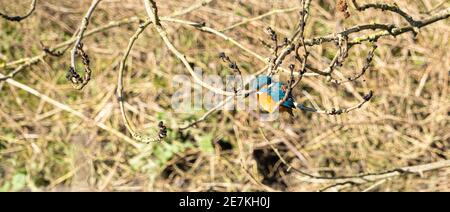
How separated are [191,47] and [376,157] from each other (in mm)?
1592

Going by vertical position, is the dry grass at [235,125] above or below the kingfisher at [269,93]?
above

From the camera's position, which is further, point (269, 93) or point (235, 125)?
point (235, 125)

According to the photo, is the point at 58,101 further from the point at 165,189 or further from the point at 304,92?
the point at 304,92

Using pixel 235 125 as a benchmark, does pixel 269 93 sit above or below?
below

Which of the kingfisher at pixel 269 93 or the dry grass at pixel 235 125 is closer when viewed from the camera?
the kingfisher at pixel 269 93

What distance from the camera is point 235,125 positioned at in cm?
415

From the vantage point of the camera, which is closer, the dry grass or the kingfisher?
the kingfisher

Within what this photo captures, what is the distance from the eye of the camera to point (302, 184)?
12.7ft

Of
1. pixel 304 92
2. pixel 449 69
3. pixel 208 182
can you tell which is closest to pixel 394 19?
pixel 449 69

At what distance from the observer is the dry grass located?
3.95 m

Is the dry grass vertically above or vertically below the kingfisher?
above

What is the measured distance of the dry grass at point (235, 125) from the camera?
13.0ft
